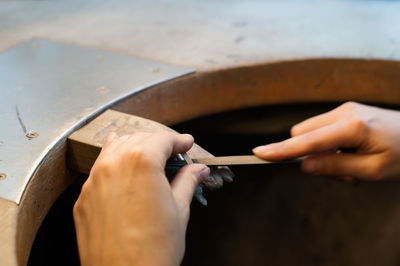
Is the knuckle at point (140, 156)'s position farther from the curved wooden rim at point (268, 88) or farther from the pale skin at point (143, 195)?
the curved wooden rim at point (268, 88)

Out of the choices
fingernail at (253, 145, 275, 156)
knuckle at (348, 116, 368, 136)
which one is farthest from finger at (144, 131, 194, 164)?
knuckle at (348, 116, 368, 136)

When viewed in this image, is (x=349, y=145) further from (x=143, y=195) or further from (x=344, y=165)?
(x=143, y=195)

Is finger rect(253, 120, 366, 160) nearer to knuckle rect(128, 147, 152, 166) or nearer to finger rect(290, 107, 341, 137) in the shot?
finger rect(290, 107, 341, 137)

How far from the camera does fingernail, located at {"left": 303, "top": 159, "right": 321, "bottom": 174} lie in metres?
0.55

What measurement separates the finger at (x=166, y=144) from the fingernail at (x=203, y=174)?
37 mm

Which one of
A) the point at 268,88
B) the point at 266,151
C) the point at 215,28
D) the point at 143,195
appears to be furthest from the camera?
the point at 215,28

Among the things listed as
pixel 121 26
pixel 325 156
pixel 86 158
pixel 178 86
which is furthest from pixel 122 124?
pixel 121 26

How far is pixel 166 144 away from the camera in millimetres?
434

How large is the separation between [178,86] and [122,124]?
18 cm

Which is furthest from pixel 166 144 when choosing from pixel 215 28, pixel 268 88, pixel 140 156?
pixel 215 28

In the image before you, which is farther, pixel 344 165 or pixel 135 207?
pixel 344 165

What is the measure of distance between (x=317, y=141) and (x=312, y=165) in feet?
0.18

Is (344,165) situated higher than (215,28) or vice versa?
(215,28)

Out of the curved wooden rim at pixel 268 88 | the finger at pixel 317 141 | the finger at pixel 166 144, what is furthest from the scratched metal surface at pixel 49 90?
the finger at pixel 317 141
